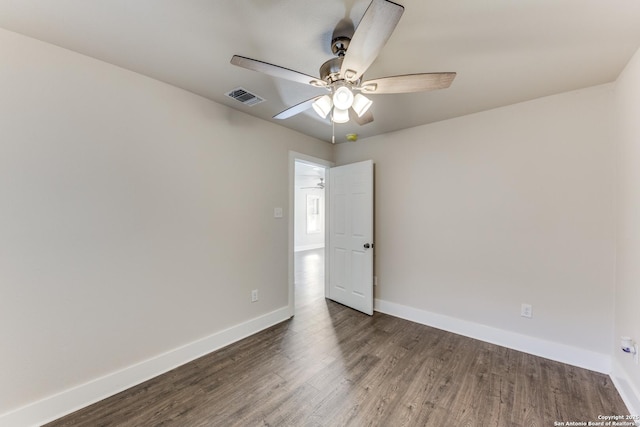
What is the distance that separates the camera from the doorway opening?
4531 millimetres

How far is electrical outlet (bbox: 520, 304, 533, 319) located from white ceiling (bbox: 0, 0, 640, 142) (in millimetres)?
1956

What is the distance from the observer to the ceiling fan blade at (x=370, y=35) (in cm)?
100

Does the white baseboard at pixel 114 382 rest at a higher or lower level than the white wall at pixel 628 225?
lower

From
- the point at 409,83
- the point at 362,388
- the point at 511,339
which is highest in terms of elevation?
the point at 409,83

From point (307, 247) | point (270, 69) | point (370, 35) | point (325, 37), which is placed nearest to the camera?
point (370, 35)

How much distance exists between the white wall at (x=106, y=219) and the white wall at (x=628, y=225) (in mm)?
3073

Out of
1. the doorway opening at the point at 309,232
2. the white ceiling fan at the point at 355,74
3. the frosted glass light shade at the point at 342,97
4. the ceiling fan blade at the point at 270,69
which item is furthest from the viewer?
the doorway opening at the point at 309,232

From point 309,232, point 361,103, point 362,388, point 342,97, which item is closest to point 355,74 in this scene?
point 342,97

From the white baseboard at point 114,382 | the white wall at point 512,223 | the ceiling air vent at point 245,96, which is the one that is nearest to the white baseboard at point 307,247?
the white wall at point 512,223

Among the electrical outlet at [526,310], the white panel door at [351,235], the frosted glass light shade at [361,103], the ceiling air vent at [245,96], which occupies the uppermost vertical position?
the ceiling air vent at [245,96]

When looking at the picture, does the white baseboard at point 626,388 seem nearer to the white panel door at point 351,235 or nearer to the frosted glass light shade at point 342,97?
the white panel door at point 351,235

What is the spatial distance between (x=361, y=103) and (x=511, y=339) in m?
2.64

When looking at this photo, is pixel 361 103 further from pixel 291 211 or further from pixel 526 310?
pixel 526 310

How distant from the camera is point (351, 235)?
3.57m
